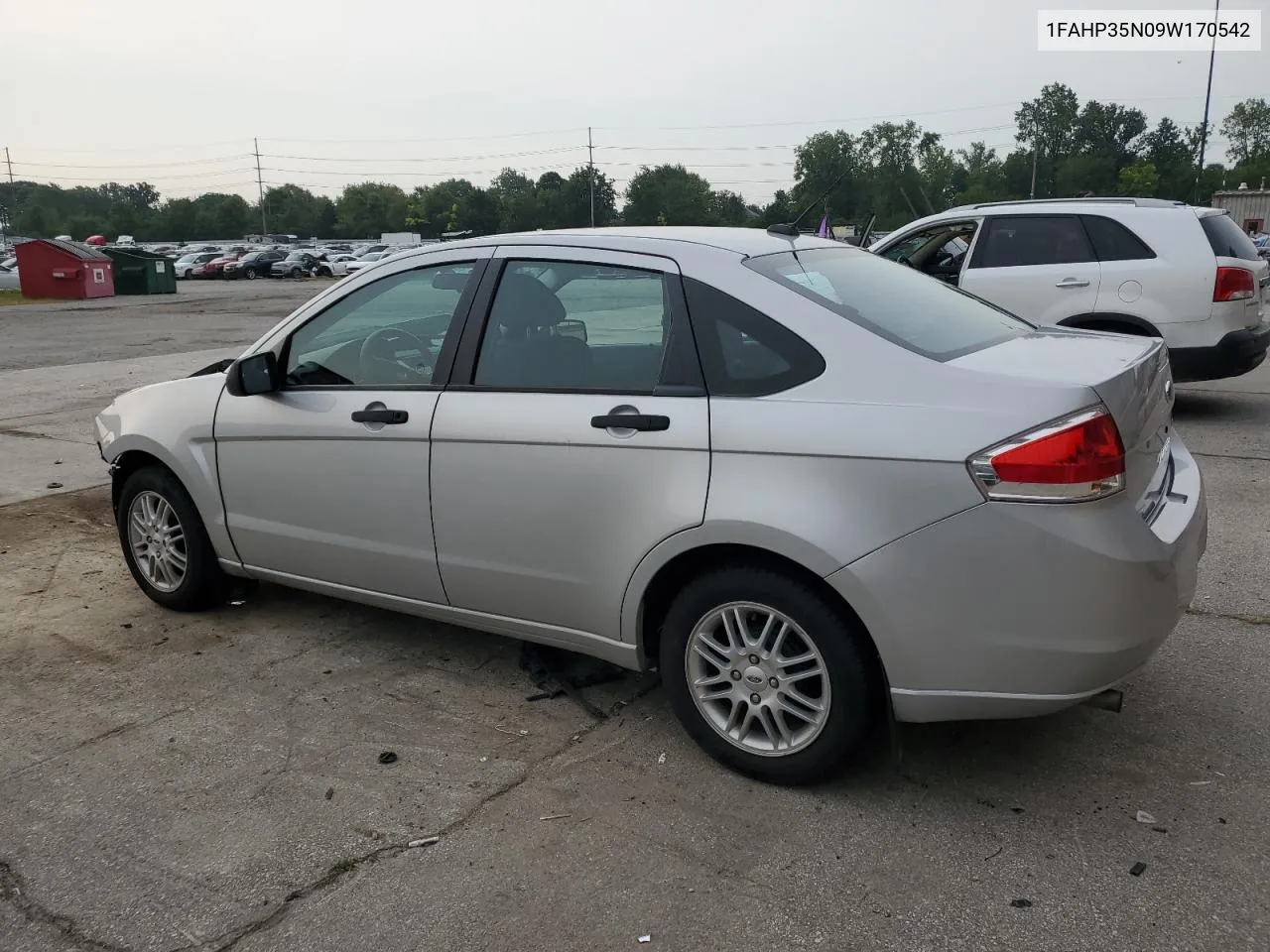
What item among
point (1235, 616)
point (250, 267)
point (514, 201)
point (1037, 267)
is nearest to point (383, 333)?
point (1235, 616)

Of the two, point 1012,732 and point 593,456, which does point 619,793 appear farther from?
point 1012,732

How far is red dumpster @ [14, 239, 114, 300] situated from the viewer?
1342 inches

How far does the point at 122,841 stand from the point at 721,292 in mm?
2434

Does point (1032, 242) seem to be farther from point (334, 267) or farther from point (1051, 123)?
point (1051, 123)

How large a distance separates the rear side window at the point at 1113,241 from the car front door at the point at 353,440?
21.0ft

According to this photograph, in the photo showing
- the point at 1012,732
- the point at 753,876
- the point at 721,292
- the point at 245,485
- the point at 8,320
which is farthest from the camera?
the point at 8,320

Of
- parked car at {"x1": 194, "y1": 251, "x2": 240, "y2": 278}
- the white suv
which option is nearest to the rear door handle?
the white suv

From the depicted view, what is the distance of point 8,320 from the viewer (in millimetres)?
24906

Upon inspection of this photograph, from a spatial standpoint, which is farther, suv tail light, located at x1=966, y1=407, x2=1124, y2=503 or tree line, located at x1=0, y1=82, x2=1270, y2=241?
tree line, located at x1=0, y1=82, x2=1270, y2=241

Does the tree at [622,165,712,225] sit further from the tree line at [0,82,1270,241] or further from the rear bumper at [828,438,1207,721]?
the rear bumper at [828,438,1207,721]

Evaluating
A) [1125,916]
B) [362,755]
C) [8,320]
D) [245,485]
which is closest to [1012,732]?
[1125,916]

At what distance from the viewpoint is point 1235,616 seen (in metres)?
4.53

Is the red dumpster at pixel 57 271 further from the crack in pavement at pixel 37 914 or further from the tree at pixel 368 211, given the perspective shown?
the tree at pixel 368 211

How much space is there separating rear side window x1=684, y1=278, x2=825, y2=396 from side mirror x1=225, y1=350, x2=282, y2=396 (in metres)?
1.87
